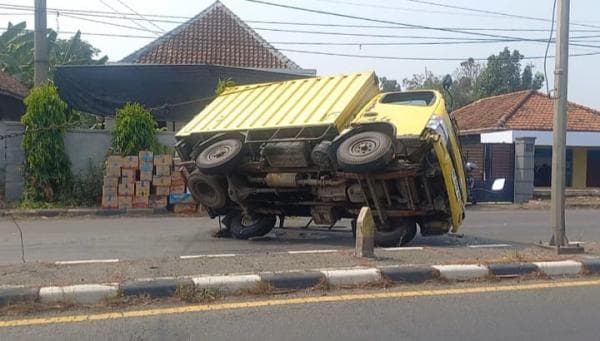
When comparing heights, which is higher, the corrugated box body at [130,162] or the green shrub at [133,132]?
the green shrub at [133,132]

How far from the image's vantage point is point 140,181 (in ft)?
48.4

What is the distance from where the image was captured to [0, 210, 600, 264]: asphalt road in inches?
340

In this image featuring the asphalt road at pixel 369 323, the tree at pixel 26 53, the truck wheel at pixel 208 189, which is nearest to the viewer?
the asphalt road at pixel 369 323

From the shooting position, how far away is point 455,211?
8930 mm

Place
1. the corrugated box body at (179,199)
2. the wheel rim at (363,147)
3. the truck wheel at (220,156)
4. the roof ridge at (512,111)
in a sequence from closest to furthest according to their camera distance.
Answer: the wheel rim at (363,147), the truck wheel at (220,156), the corrugated box body at (179,199), the roof ridge at (512,111)

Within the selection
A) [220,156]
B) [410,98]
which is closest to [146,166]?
[220,156]

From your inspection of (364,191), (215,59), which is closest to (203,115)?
(364,191)

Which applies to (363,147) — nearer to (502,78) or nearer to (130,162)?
(130,162)

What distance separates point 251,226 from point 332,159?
6.70 ft

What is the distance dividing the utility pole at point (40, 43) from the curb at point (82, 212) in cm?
409

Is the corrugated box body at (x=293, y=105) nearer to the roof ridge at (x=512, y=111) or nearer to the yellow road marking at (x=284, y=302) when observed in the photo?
the yellow road marking at (x=284, y=302)

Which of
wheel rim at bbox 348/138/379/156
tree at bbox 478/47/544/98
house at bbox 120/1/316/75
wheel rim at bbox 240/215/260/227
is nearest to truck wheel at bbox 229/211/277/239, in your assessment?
wheel rim at bbox 240/215/260/227

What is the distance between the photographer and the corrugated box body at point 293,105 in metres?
9.39

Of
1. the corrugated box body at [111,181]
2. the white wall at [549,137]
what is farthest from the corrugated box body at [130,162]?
the white wall at [549,137]
